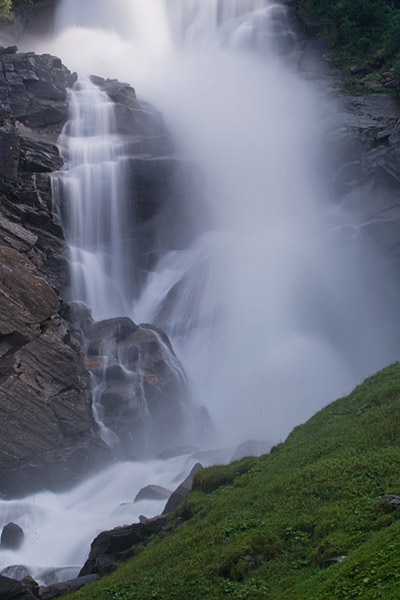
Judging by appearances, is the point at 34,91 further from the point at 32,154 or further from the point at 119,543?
the point at 119,543

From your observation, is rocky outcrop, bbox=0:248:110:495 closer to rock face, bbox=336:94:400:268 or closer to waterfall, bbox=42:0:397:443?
waterfall, bbox=42:0:397:443

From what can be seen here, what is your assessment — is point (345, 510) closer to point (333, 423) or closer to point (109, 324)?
point (333, 423)

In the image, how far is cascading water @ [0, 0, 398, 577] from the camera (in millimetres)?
26141

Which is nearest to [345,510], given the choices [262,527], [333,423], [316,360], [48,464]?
[262,527]

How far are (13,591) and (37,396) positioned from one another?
9.71 metres

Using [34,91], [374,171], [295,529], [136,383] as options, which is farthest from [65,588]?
[34,91]

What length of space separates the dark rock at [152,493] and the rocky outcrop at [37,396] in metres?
3.71

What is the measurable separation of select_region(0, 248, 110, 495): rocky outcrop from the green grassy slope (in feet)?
27.5

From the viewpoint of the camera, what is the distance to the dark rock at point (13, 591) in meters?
12.6

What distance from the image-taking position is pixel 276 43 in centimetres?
5322

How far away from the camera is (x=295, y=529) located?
11.0 m

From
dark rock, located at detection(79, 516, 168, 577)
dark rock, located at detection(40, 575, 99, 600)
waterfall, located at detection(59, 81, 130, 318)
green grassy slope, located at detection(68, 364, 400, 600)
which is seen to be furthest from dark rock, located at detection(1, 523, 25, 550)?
waterfall, located at detection(59, 81, 130, 318)

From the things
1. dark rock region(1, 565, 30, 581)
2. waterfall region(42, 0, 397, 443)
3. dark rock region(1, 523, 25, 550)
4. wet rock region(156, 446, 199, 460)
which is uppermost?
→ waterfall region(42, 0, 397, 443)

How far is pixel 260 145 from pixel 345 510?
36706 mm
